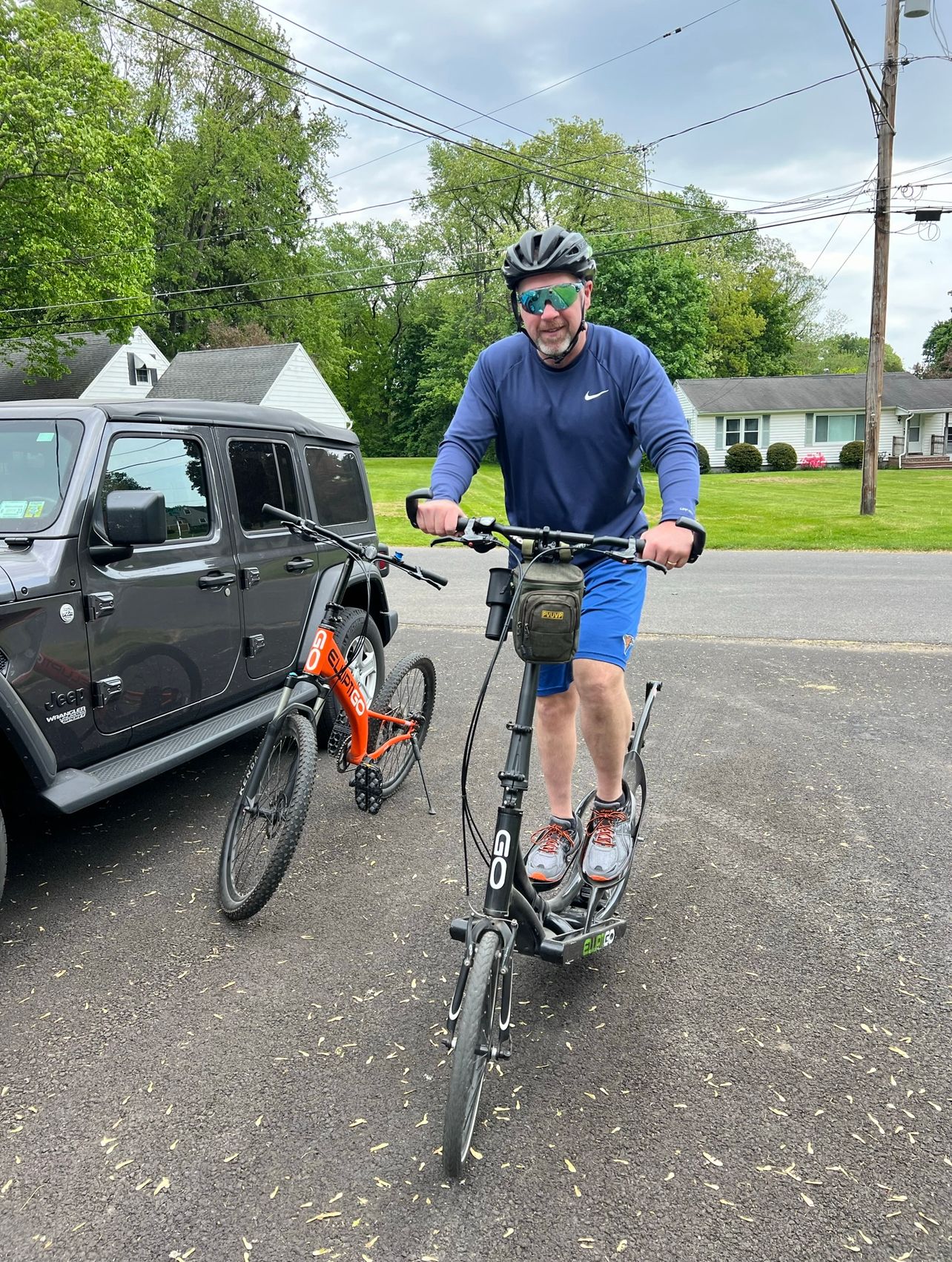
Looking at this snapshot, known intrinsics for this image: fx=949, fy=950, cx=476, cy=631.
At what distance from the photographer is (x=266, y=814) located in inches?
142

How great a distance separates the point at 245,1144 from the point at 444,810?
2.40 metres

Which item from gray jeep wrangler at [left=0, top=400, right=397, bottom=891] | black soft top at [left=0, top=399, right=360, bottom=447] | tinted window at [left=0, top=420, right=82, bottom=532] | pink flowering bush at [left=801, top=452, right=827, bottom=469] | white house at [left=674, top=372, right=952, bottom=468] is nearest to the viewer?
gray jeep wrangler at [left=0, top=400, right=397, bottom=891]

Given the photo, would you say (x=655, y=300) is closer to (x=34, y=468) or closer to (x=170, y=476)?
(x=170, y=476)

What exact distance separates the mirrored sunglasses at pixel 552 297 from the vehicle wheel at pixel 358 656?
5.70ft

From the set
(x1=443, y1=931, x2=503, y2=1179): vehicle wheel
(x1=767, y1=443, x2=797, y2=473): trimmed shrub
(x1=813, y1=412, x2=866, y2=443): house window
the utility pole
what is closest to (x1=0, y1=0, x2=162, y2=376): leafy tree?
the utility pole

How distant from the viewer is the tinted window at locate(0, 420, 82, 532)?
382 cm

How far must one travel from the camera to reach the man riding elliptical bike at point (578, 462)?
2998mm

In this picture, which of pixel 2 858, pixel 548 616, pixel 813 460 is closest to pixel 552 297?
pixel 548 616

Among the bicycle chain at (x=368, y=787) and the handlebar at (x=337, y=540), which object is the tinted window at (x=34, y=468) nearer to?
the handlebar at (x=337, y=540)

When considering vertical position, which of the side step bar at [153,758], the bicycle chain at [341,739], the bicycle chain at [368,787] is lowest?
the bicycle chain at [368,787]

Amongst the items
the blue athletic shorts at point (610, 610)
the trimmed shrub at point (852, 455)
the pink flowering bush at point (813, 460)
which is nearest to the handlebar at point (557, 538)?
the blue athletic shorts at point (610, 610)

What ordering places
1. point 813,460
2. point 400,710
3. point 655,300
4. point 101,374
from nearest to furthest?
point 400,710 → point 101,374 → point 655,300 → point 813,460

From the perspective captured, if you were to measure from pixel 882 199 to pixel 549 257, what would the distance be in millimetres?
20349

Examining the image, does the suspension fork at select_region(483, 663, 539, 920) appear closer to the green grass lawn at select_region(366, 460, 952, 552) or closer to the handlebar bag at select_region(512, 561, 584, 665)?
the handlebar bag at select_region(512, 561, 584, 665)
